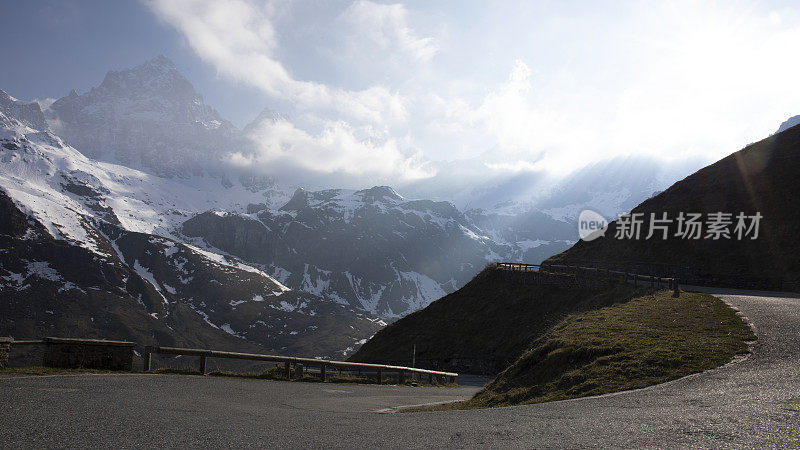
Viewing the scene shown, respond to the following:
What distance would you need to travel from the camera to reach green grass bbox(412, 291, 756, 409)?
42.9 feet

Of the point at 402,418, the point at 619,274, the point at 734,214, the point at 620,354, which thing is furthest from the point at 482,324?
the point at 734,214

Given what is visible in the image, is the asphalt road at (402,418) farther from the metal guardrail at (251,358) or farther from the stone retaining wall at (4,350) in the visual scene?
the metal guardrail at (251,358)

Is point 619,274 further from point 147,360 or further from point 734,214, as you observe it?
point 147,360

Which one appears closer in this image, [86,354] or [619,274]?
[86,354]

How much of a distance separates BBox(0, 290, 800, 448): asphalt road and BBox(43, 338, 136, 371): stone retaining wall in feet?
7.39

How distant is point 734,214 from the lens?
2099 inches

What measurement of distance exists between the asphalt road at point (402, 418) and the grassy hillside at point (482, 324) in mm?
21208

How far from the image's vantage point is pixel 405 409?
14.8 meters

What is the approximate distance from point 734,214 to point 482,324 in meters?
33.8

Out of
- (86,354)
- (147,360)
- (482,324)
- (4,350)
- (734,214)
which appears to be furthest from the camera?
(734,214)

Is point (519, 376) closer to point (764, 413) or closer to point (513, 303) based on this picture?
point (764, 413)

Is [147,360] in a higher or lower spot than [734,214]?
lower

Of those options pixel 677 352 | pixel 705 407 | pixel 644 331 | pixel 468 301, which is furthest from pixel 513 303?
pixel 705 407

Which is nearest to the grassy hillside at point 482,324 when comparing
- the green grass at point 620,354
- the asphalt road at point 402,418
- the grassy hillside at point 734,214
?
the green grass at point 620,354
